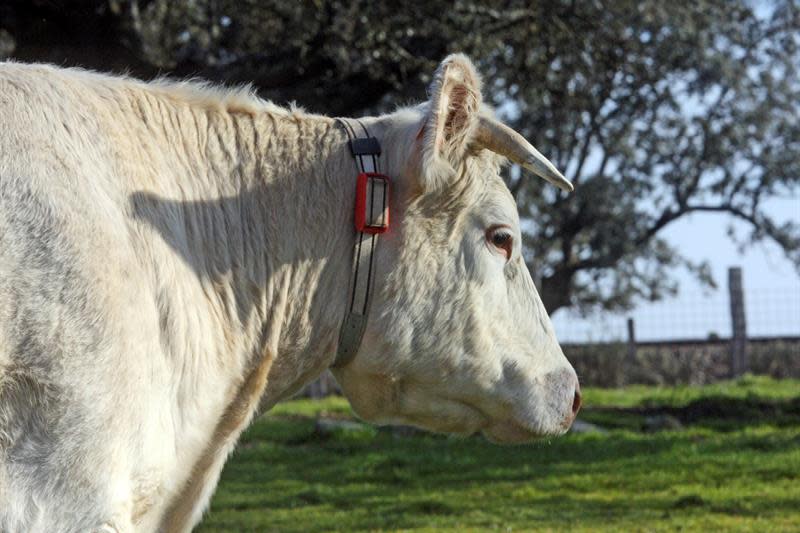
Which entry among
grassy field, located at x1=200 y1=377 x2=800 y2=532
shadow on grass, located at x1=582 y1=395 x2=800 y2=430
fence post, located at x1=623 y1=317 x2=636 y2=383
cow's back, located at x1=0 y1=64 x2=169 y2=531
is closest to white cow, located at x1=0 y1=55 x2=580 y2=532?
cow's back, located at x1=0 y1=64 x2=169 y2=531

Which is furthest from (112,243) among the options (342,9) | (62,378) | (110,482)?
(342,9)

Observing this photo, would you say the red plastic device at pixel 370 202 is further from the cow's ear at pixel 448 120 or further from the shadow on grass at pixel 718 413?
the shadow on grass at pixel 718 413

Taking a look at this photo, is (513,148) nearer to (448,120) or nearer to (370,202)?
(448,120)

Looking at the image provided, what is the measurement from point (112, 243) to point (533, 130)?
19.7 m

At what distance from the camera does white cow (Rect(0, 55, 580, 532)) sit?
2.88 metres

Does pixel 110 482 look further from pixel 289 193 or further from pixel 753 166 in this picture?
pixel 753 166

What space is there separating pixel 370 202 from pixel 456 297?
16.8 inches

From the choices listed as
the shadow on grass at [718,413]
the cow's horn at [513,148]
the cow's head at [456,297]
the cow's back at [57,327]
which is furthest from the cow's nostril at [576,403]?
the shadow on grass at [718,413]

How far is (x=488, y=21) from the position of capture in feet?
34.1

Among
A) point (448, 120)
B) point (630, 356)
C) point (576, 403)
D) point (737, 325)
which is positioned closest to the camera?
point (448, 120)

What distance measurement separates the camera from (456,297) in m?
3.78

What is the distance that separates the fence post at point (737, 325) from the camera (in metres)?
20.0

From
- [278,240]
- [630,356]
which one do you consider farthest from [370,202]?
[630,356]

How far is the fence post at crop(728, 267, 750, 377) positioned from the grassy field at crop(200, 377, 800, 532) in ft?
20.6
